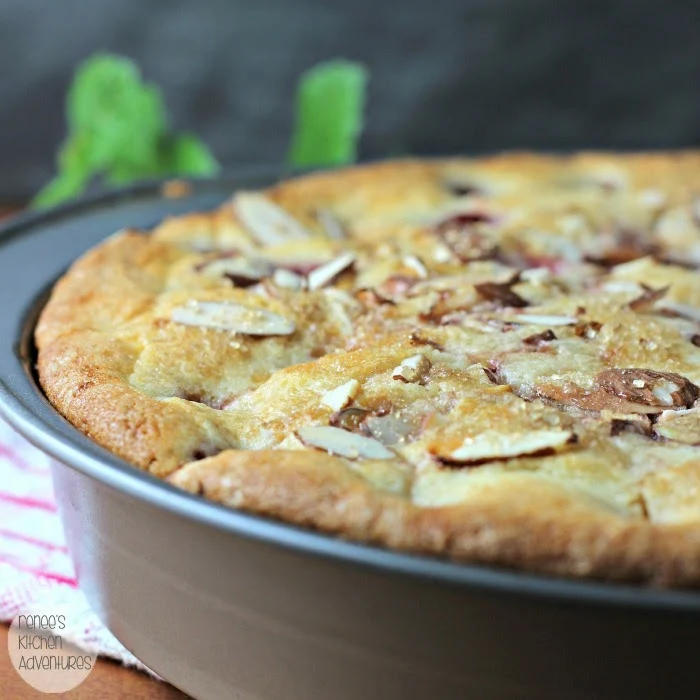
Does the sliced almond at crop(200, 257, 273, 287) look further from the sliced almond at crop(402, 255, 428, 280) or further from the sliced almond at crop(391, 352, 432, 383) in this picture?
the sliced almond at crop(391, 352, 432, 383)

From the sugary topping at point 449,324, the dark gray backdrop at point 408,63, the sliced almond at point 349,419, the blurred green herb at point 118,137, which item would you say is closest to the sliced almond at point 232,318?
the sugary topping at point 449,324

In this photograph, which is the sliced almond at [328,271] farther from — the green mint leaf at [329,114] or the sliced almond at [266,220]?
the green mint leaf at [329,114]

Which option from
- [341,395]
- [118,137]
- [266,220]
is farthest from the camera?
[118,137]

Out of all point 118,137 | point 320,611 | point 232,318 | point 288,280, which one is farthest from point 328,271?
point 118,137

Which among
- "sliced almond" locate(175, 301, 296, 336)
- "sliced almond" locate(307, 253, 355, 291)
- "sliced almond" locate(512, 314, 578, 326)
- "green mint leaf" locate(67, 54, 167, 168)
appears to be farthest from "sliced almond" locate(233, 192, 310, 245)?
"green mint leaf" locate(67, 54, 167, 168)

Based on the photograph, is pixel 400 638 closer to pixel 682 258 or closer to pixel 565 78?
pixel 682 258

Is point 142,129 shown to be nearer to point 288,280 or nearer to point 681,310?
point 288,280
